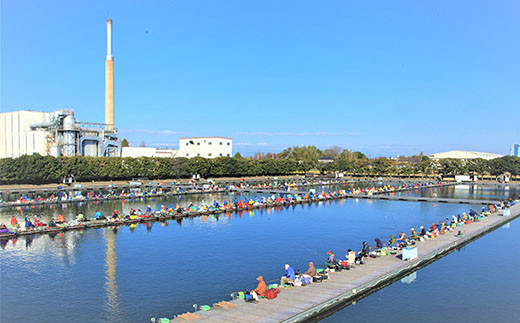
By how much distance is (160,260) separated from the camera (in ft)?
75.9

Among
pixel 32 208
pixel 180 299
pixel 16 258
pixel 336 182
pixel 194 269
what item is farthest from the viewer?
pixel 336 182

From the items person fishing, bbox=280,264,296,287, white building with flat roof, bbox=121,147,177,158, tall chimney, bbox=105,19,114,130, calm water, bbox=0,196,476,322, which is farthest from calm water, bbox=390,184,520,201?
tall chimney, bbox=105,19,114,130

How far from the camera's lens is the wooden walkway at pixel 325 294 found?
45.6 feet

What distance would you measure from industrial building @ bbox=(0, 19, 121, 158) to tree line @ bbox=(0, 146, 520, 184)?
8802 millimetres

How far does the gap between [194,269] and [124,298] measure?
15.7 feet

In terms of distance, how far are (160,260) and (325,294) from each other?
1048 cm

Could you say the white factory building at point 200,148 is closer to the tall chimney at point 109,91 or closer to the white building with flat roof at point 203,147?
the white building with flat roof at point 203,147

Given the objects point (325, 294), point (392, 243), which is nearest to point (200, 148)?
point (392, 243)

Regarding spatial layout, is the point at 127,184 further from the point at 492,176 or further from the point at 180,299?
the point at 492,176

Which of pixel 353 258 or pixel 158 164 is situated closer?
pixel 353 258

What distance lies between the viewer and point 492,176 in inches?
4387

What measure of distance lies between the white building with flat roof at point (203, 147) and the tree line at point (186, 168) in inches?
293

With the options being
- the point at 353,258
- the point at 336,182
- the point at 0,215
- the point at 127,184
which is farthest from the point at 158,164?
the point at 353,258

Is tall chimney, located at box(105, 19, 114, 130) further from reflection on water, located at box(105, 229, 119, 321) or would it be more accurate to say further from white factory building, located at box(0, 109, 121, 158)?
reflection on water, located at box(105, 229, 119, 321)
